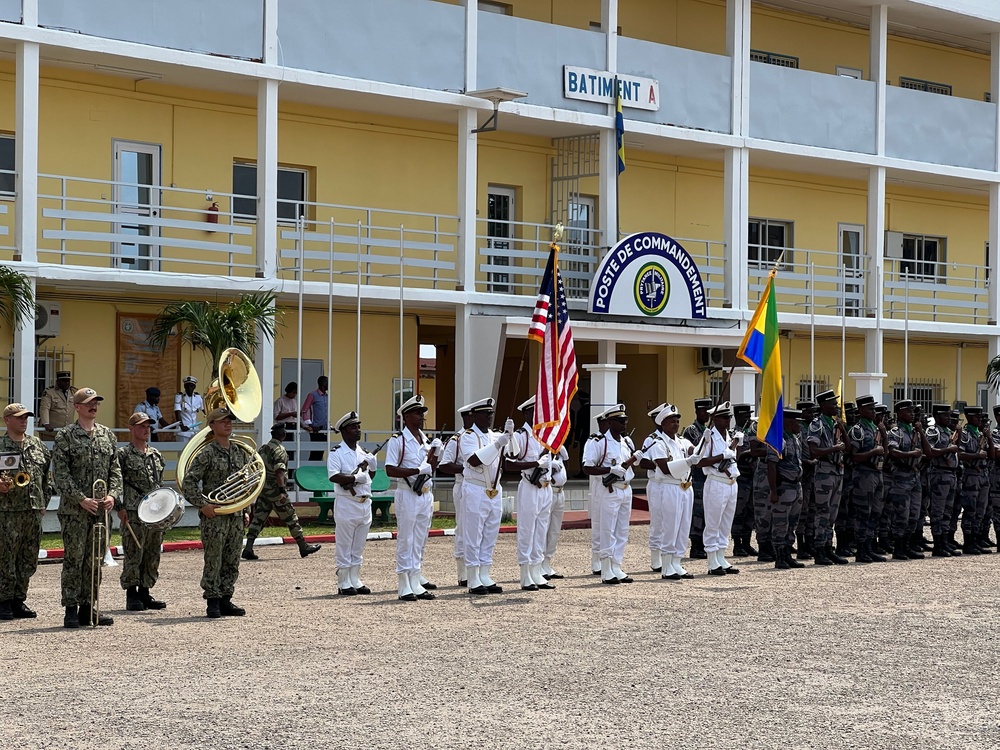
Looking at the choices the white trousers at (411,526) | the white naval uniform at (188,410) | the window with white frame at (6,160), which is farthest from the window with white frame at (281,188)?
the white trousers at (411,526)

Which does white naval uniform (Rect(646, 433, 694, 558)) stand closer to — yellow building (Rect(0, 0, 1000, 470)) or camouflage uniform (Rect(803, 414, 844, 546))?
camouflage uniform (Rect(803, 414, 844, 546))

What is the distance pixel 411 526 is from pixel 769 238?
1792 centimetres

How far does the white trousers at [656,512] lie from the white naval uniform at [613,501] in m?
0.55

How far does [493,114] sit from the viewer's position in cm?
2309

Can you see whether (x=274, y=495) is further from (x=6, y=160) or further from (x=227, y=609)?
(x=6, y=160)

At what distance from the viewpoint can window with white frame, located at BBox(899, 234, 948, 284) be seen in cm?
3172

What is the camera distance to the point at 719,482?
1605cm

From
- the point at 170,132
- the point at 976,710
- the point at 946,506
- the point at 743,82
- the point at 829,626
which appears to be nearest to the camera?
the point at 976,710

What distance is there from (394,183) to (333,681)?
53.3 feet

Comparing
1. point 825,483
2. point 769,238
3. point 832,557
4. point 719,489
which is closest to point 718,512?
point 719,489

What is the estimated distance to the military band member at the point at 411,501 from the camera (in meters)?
13.4

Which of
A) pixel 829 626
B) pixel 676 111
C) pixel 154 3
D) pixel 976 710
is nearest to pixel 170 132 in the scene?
pixel 154 3

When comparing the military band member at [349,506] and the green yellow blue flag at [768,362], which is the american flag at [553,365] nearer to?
the military band member at [349,506]

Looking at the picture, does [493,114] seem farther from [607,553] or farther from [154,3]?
[607,553]
